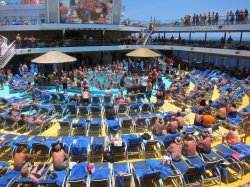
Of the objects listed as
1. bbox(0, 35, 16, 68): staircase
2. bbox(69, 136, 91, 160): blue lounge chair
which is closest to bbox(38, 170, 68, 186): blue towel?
bbox(69, 136, 91, 160): blue lounge chair

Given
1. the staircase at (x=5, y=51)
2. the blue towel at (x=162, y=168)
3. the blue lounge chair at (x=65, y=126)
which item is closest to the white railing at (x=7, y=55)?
the staircase at (x=5, y=51)

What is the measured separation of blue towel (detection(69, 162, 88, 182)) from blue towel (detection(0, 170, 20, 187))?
1380mm

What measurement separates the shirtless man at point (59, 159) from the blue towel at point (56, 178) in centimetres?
25

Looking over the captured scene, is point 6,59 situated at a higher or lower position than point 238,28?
lower

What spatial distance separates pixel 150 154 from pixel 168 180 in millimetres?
1521

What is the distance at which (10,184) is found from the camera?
19.8ft

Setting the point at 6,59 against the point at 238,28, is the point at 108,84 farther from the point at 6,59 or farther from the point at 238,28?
the point at 238,28

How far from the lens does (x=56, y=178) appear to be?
6.14 m

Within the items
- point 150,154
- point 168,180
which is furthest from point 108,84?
point 168,180

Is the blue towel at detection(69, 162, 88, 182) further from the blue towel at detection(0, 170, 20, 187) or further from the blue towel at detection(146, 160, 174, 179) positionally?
the blue towel at detection(146, 160, 174, 179)

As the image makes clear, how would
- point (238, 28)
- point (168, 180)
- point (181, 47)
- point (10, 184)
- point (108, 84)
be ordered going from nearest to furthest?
point (10, 184) < point (168, 180) < point (108, 84) < point (238, 28) < point (181, 47)

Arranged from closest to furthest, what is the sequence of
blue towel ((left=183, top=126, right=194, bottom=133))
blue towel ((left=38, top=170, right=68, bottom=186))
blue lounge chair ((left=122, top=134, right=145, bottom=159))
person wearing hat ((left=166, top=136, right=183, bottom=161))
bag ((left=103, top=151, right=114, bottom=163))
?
1. blue towel ((left=38, top=170, right=68, bottom=186))
2. person wearing hat ((left=166, top=136, right=183, bottom=161))
3. bag ((left=103, top=151, right=114, bottom=163))
4. blue lounge chair ((left=122, top=134, right=145, bottom=159))
5. blue towel ((left=183, top=126, right=194, bottom=133))

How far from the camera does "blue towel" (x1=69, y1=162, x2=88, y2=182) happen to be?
618 centimetres

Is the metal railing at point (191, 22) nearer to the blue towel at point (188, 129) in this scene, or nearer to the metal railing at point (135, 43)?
the metal railing at point (135, 43)
